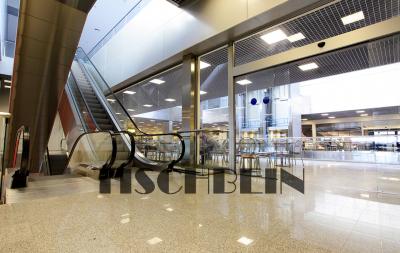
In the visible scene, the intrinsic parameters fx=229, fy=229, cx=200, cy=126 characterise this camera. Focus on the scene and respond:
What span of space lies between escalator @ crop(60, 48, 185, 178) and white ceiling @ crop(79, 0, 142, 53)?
2.41 m

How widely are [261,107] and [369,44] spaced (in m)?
2.60

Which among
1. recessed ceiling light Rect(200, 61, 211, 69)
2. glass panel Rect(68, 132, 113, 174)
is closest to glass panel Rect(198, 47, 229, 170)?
recessed ceiling light Rect(200, 61, 211, 69)

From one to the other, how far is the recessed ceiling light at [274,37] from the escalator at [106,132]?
317cm

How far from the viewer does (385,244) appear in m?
1.85

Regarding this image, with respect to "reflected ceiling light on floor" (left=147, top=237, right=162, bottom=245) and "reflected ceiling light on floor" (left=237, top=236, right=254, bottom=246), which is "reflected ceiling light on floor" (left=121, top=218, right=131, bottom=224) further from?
"reflected ceiling light on floor" (left=237, top=236, right=254, bottom=246)

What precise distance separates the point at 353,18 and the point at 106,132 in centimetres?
586

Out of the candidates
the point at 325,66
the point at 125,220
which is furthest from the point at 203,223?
the point at 325,66

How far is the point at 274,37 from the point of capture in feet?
17.8

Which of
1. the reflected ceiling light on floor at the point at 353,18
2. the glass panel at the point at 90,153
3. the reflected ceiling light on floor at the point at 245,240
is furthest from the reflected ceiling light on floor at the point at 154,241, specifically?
the reflected ceiling light on floor at the point at 353,18

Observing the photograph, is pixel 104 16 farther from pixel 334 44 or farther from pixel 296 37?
pixel 334 44

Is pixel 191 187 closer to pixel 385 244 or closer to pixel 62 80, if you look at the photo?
pixel 385 244

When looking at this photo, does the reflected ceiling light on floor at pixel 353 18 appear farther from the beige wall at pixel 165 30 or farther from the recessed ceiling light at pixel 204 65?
the recessed ceiling light at pixel 204 65

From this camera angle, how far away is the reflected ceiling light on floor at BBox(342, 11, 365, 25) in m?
4.62

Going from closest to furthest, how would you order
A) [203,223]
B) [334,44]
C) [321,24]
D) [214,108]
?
1. [203,223]
2. [334,44]
3. [321,24]
4. [214,108]
